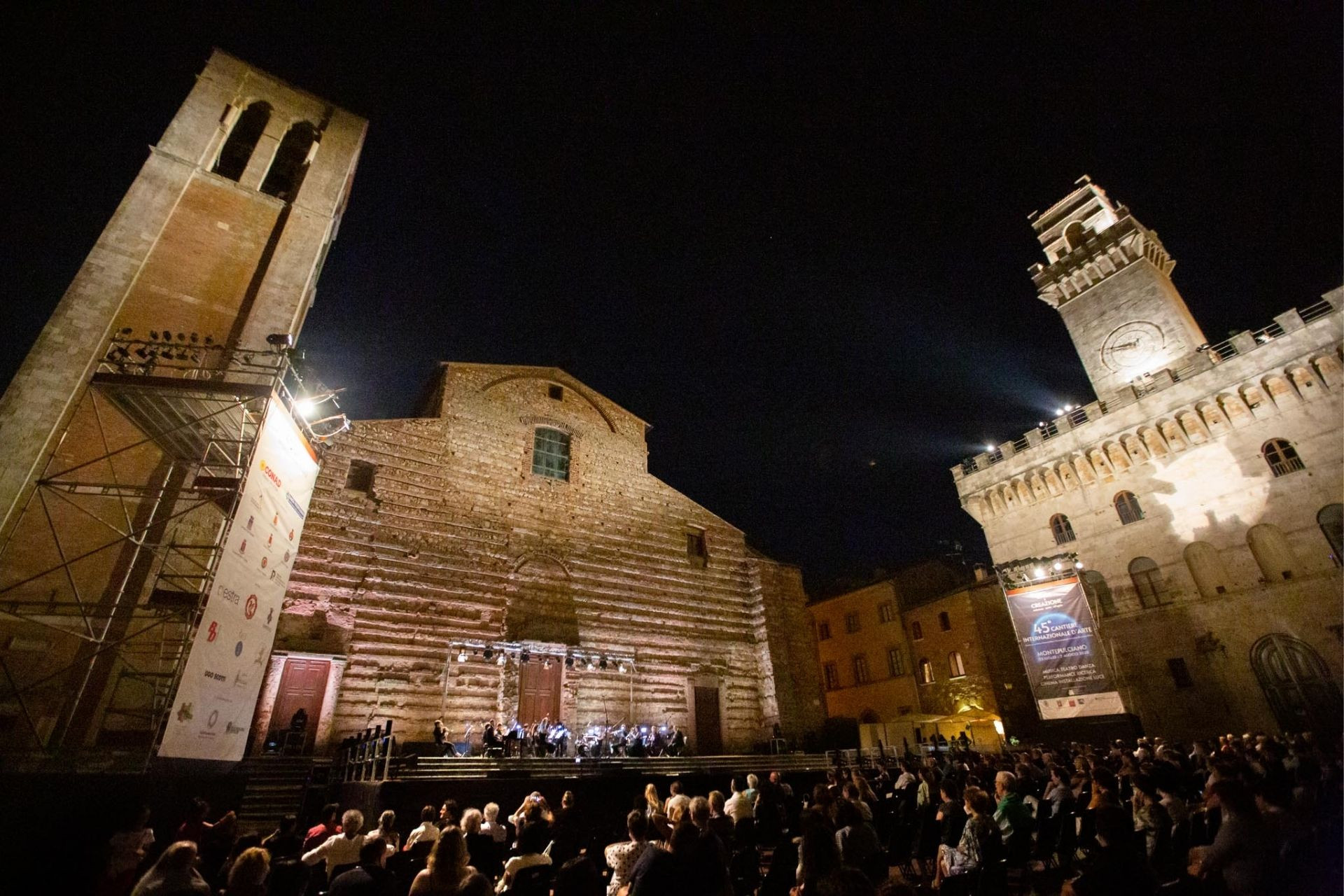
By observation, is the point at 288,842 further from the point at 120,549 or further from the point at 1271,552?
the point at 1271,552

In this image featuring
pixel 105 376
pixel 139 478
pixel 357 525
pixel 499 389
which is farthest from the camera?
pixel 499 389

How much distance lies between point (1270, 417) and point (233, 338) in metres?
27.7

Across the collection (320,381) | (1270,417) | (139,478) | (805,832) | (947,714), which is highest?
(1270,417)

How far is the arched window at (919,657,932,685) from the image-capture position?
2628cm

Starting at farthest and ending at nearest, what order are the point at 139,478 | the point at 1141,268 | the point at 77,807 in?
1. the point at 1141,268
2. the point at 139,478
3. the point at 77,807

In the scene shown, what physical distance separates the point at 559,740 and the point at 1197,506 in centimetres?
1998

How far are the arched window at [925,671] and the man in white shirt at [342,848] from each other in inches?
1012

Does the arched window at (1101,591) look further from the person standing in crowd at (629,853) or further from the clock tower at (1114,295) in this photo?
the person standing in crowd at (629,853)

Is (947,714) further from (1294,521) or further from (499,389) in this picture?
(499,389)

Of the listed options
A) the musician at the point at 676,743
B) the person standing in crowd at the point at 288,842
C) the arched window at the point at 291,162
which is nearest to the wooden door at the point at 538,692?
the musician at the point at 676,743

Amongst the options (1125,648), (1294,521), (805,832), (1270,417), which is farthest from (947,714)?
(805,832)

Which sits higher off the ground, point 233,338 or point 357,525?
point 233,338

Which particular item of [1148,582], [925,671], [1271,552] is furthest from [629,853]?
[925,671]

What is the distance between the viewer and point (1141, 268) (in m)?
23.8
